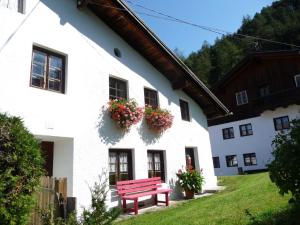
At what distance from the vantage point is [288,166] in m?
A: 5.22

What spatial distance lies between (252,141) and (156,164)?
17.1 meters

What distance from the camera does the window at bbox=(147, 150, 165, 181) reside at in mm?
11625

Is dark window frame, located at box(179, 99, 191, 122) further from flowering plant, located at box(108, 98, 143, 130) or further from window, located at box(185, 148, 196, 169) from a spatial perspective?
flowering plant, located at box(108, 98, 143, 130)

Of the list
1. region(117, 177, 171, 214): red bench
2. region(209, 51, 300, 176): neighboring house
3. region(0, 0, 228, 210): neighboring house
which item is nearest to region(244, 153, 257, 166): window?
region(209, 51, 300, 176): neighboring house

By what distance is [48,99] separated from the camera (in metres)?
8.34

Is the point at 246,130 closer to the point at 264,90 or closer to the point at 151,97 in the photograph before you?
the point at 264,90

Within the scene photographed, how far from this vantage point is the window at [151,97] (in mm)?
12448

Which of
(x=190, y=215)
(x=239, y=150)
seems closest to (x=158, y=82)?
(x=190, y=215)

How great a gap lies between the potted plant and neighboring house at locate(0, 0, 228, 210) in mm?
353

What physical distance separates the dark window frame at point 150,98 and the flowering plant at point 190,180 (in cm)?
291

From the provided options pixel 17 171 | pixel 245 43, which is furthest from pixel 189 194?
pixel 245 43

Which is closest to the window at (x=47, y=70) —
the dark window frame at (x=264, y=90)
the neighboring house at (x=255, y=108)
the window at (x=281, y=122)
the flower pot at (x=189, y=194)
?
the flower pot at (x=189, y=194)

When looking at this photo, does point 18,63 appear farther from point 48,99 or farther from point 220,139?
point 220,139

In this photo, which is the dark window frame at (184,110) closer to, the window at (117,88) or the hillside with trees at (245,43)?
the window at (117,88)
